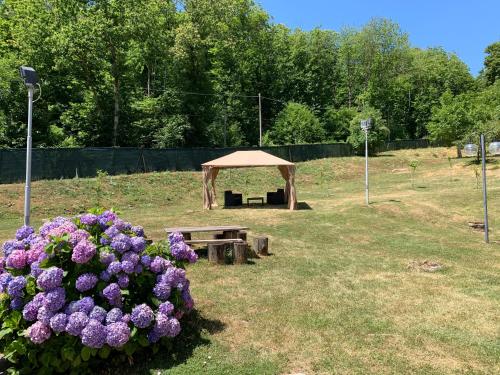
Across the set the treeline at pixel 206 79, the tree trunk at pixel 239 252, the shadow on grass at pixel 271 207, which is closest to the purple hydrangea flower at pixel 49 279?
the tree trunk at pixel 239 252

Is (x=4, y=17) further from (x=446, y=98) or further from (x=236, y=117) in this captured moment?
(x=446, y=98)

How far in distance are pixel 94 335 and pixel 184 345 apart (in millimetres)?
1206

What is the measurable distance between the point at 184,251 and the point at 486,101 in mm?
50035

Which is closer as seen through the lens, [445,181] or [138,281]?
[138,281]

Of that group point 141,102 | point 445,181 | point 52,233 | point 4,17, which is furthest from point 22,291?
point 4,17

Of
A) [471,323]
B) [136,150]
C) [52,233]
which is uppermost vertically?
[136,150]

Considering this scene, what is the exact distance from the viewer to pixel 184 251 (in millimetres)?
4867

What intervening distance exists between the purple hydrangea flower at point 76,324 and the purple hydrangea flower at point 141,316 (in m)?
0.43

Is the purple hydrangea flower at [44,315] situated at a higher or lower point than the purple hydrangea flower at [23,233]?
lower

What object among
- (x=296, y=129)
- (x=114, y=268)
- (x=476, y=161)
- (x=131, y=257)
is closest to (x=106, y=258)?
(x=114, y=268)

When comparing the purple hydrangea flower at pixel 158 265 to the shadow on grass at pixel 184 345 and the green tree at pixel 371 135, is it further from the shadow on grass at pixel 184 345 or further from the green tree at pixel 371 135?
the green tree at pixel 371 135

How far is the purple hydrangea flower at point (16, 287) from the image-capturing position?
392 centimetres

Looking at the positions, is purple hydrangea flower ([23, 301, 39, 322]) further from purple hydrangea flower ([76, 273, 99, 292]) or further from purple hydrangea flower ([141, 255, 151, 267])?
purple hydrangea flower ([141, 255, 151, 267])

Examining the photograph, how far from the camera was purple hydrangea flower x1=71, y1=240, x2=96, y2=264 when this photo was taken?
3895 millimetres
